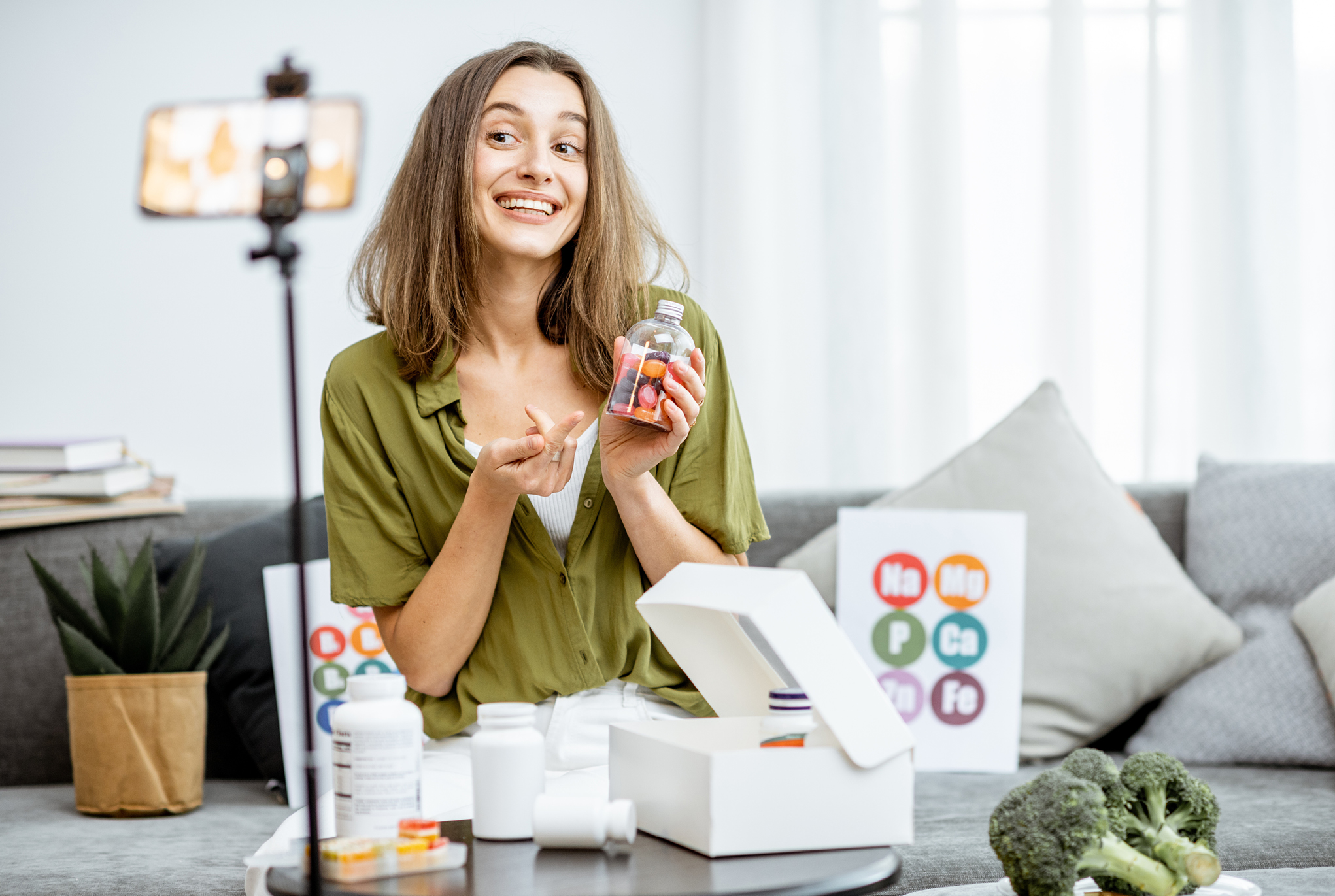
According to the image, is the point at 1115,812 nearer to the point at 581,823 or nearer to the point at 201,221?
the point at 581,823

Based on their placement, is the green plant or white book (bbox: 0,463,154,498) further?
white book (bbox: 0,463,154,498)

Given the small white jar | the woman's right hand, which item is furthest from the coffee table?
the woman's right hand

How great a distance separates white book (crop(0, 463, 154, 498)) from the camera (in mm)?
1960

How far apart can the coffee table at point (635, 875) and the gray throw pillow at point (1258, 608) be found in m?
1.20

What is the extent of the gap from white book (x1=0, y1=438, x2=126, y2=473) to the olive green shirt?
0.83m

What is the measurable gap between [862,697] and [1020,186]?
6.40ft

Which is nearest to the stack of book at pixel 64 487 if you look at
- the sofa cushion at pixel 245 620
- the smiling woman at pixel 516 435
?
the sofa cushion at pixel 245 620

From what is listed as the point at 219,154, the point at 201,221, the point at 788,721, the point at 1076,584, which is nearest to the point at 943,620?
the point at 1076,584

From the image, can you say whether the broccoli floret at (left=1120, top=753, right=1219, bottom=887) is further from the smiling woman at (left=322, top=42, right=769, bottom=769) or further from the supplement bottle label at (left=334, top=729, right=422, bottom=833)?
the supplement bottle label at (left=334, top=729, right=422, bottom=833)

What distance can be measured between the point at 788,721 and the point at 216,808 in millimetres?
1197

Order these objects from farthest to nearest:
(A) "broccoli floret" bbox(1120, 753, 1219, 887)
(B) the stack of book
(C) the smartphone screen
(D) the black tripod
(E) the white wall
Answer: (E) the white wall
(B) the stack of book
(A) "broccoli floret" bbox(1120, 753, 1219, 887)
(C) the smartphone screen
(D) the black tripod

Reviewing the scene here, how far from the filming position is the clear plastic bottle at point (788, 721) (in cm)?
88

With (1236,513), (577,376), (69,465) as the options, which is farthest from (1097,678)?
(69,465)

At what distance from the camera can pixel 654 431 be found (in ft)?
3.97
